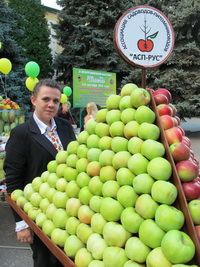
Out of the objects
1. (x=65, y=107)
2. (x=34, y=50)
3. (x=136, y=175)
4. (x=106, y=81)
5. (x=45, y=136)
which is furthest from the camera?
(x=34, y=50)

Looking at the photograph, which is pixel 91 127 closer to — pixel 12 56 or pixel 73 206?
pixel 73 206

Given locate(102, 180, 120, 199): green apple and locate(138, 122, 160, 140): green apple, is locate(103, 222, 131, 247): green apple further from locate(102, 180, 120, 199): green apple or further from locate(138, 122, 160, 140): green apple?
locate(138, 122, 160, 140): green apple

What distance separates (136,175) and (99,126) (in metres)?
0.43

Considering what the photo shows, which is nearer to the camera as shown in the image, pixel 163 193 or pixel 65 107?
pixel 163 193

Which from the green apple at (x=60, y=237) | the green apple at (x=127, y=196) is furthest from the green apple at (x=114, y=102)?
the green apple at (x=60, y=237)

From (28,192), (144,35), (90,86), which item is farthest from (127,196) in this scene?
(90,86)

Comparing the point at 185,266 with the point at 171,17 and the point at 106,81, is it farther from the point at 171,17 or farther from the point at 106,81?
the point at 171,17

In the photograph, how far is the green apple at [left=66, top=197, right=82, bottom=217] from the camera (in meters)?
1.38

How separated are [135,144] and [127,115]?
20 cm

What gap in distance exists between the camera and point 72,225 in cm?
135

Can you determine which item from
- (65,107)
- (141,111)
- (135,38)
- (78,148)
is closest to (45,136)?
(78,148)

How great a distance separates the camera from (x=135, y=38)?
7.59ft

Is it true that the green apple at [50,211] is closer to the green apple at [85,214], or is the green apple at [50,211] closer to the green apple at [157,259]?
the green apple at [85,214]

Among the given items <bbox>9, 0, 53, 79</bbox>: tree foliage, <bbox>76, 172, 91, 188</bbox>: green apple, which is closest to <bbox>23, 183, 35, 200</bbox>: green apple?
<bbox>76, 172, 91, 188</bbox>: green apple
